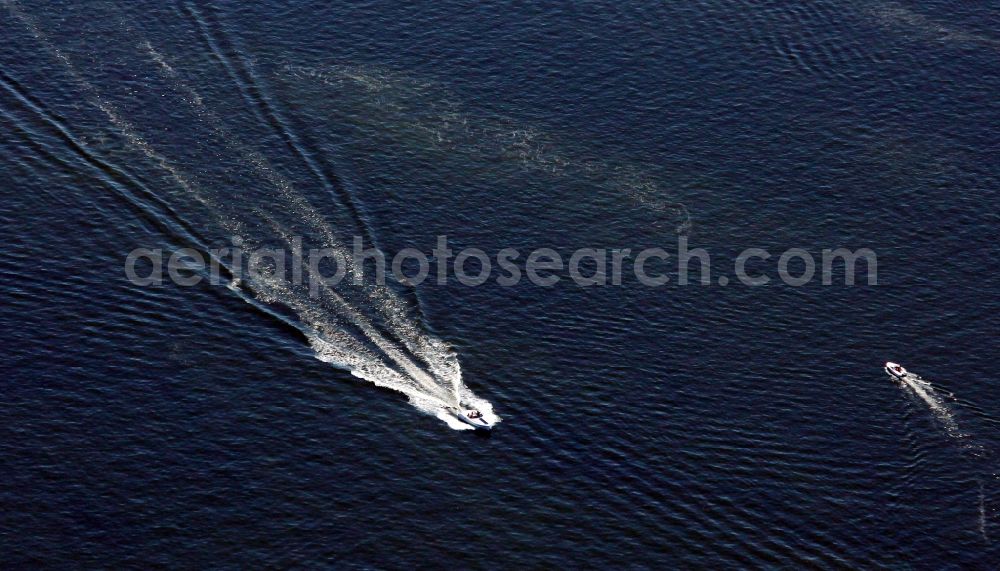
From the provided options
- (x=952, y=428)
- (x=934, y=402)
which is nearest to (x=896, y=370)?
(x=934, y=402)

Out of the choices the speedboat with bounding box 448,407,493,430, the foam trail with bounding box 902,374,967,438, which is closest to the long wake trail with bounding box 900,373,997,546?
the foam trail with bounding box 902,374,967,438

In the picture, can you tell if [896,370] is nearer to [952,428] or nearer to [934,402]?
[934,402]

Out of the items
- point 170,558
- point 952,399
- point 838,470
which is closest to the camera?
point 170,558

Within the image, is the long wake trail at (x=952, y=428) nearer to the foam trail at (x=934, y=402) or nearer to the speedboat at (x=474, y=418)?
the foam trail at (x=934, y=402)

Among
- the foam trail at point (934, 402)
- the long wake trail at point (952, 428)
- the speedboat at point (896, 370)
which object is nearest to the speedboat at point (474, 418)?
the speedboat at point (896, 370)

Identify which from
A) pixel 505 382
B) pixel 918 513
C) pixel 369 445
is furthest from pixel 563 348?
pixel 918 513

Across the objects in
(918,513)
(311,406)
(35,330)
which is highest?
(35,330)

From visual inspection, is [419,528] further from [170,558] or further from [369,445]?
[170,558]
